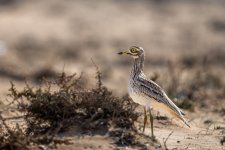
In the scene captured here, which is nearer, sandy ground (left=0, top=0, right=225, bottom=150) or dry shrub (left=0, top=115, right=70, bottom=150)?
dry shrub (left=0, top=115, right=70, bottom=150)

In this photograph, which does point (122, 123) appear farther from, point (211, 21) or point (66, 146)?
point (211, 21)

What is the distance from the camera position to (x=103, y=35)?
2380 cm

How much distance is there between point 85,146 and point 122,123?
2.52 ft

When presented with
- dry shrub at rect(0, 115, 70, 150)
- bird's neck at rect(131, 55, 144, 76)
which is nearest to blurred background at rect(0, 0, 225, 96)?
bird's neck at rect(131, 55, 144, 76)

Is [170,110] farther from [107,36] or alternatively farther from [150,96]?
[107,36]

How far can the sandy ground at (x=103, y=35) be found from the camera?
20.0 m

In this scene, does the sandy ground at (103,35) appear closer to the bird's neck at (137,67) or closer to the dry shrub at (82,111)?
the dry shrub at (82,111)

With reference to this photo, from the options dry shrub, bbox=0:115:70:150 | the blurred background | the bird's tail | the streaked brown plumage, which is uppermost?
the blurred background

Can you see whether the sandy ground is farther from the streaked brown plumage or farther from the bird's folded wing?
the bird's folded wing

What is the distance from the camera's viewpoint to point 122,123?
988 cm

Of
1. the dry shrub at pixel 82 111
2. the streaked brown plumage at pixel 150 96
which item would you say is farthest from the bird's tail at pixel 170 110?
the dry shrub at pixel 82 111

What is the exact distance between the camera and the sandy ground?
1995 centimetres

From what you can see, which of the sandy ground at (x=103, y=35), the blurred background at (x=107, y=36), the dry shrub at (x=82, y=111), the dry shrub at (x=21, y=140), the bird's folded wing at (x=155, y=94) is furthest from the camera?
the blurred background at (x=107, y=36)

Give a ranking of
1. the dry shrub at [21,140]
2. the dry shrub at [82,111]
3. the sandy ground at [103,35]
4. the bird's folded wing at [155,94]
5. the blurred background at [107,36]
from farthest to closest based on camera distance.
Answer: the blurred background at [107,36], the sandy ground at [103,35], the dry shrub at [82,111], the bird's folded wing at [155,94], the dry shrub at [21,140]
